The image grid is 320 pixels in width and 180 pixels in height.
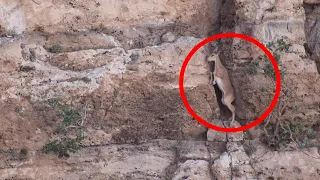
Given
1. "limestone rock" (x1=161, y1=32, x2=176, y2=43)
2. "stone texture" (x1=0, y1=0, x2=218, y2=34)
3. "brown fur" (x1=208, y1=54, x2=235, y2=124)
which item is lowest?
"brown fur" (x1=208, y1=54, x2=235, y2=124)

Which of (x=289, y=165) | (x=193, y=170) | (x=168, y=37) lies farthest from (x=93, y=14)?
(x=289, y=165)

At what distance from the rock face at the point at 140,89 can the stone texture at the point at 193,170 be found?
0.4 inches

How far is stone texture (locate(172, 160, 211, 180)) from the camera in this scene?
4.86m

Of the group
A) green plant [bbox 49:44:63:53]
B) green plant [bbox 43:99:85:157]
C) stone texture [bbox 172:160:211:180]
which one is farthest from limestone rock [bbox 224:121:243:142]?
green plant [bbox 49:44:63:53]

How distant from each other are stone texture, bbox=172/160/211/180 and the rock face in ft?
0.04

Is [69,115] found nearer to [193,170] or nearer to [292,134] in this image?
[193,170]

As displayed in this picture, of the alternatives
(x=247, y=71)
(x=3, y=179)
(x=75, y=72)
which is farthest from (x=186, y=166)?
(x=3, y=179)

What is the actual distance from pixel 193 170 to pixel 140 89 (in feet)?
3.53

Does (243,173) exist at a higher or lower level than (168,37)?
lower

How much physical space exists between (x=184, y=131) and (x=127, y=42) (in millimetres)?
1224

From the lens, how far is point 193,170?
16.1ft

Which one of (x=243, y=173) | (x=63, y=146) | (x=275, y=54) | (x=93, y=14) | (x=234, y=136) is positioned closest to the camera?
(x=243, y=173)

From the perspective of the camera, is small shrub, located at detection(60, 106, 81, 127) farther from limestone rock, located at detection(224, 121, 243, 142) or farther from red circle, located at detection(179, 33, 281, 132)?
limestone rock, located at detection(224, 121, 243, 142)

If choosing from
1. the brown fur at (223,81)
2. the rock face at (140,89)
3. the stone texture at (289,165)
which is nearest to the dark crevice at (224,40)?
the rock face at (140,89)
